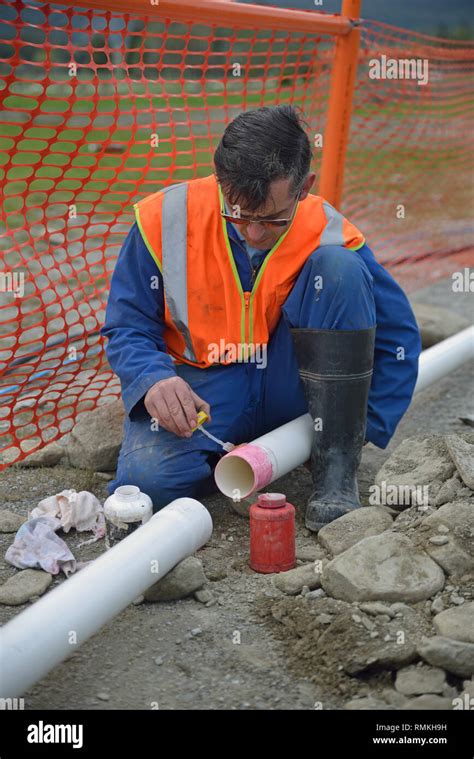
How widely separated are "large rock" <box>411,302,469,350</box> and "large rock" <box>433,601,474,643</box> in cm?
300

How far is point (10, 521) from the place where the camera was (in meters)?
3.54

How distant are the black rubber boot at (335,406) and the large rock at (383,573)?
0.52 meters

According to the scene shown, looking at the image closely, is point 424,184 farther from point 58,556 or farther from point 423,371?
point 58,556

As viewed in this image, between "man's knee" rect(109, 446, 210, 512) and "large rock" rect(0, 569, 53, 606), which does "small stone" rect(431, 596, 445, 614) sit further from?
"large rock" rect(0, 569, 53, 606)

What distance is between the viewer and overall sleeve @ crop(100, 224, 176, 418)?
3447mm

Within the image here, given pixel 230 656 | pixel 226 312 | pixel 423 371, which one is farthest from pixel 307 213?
pixel 230 656

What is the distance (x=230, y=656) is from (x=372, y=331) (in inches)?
53.2

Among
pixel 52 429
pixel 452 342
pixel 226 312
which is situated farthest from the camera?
pixel 452 342

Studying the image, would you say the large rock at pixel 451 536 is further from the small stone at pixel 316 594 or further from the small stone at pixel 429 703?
the small stone at pixel 429 703

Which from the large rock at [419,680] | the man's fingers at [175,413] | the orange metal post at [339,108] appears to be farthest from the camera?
the orange metal post at [339,108]

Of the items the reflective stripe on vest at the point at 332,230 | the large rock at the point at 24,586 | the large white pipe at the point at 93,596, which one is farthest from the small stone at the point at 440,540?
the large rock at the point at 24,586

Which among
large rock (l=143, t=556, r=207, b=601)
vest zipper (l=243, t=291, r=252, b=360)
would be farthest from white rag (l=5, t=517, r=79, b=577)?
vest zipper (l=243, t=291, r=252, b=360)

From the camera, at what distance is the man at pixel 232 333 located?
3430 millimetres

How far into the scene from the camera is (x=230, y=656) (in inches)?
108
